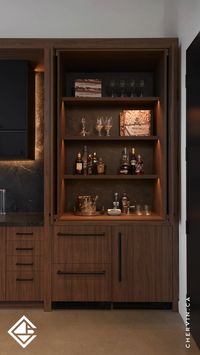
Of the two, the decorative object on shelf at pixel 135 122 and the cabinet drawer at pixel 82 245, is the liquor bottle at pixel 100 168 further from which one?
the cabinet drawer at pixel 82 245

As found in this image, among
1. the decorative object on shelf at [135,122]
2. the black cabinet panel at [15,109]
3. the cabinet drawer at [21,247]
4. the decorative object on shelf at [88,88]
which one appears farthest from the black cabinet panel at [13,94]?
the cabinet drawer at [21,247]

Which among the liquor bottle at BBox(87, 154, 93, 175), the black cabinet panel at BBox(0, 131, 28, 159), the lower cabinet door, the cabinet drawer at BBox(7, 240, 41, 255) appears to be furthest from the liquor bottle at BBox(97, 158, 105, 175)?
the lower cabinet door

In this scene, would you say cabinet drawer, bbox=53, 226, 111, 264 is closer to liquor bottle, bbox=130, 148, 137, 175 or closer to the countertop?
the countertop

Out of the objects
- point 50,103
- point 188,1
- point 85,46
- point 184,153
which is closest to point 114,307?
point 184,153

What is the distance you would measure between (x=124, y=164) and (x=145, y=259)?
966 mm

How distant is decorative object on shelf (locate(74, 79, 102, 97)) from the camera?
3963 mm

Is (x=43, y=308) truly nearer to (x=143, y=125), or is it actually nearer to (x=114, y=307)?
(x=114, y=307)

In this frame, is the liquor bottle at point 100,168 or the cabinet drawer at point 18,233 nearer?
the cabinet drawer at point 18,233

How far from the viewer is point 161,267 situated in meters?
3.67

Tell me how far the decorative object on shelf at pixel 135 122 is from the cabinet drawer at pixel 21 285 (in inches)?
61.7

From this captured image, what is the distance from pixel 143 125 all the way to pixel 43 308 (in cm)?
191

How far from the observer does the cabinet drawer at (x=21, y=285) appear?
370cm

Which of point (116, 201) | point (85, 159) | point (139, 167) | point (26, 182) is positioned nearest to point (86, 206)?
point (116, 201)

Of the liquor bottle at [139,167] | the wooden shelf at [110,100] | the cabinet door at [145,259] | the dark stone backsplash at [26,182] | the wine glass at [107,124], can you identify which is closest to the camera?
the cabinet door at [145,259]
